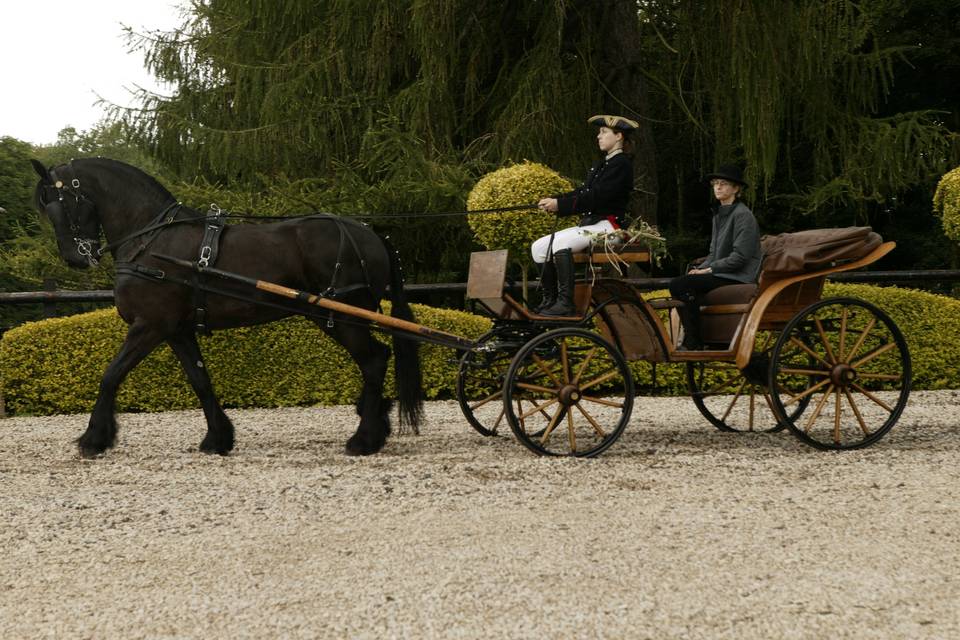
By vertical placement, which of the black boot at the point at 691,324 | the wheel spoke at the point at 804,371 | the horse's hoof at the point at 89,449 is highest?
the black boot at the point at 691,324

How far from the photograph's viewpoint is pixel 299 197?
9.51 metres

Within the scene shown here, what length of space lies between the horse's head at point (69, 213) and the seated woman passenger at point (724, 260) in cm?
352

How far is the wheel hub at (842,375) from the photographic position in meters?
5.54

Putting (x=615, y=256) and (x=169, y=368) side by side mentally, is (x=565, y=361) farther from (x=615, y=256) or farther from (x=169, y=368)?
(x=169, y=368)

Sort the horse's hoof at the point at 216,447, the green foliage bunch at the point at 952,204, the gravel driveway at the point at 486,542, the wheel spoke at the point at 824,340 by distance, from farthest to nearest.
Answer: the green foliage bunch at the point at 952,204, the horse's hoof at the point at 216,447, the wheel spoke at the point at 824,340, the gravel driveway at the point at 486,542

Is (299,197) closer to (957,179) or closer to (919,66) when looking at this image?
(957,179)

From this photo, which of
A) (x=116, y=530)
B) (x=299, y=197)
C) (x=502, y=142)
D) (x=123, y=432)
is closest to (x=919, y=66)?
(x=502, y=142)

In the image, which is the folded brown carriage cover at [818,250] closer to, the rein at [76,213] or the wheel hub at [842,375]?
the wheel hub at [842,375]

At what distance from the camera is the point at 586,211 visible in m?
5.49

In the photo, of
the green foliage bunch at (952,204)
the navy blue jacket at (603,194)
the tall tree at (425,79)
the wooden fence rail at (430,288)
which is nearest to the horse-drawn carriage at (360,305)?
the navy blue jacket at (603,194)

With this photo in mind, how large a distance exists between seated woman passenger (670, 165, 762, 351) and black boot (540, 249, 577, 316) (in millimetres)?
645

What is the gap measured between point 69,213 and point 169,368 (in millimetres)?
2748

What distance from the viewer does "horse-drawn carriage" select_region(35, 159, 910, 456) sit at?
5406 millimetres

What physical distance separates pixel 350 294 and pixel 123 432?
2377 millimetres
